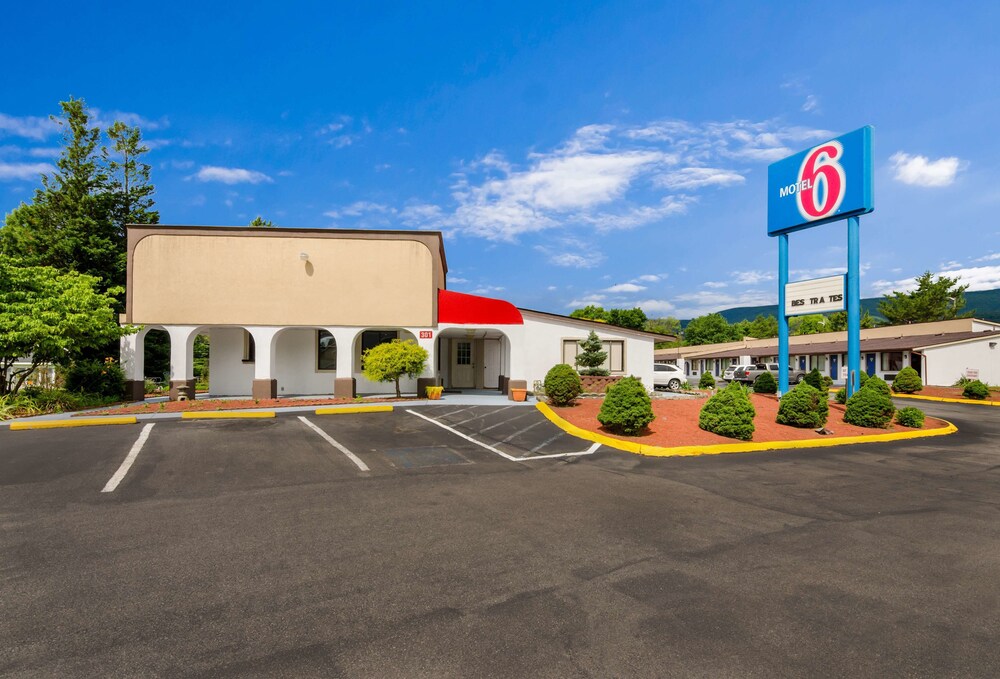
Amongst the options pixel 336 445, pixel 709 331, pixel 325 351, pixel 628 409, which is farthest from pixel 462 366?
pixel 709 331

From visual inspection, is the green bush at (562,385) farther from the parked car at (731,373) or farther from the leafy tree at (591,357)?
the parked car at (731,373)

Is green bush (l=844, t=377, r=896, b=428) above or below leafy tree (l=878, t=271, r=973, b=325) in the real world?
below

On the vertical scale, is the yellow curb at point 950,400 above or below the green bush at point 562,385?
below

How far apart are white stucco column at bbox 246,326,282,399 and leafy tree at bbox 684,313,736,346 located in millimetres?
89033

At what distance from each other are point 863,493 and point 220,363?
871 inches

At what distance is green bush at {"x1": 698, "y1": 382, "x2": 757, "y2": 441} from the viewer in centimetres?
1217

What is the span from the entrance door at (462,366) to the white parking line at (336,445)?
10968 mm

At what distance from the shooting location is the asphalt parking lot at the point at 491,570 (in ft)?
10.7

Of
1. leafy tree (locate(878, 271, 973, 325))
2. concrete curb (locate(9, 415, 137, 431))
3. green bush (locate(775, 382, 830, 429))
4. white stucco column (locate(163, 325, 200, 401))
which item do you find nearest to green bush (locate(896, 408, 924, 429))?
green bush (locate(775, 382, 830, 429))

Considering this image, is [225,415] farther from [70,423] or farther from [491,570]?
[491,570]

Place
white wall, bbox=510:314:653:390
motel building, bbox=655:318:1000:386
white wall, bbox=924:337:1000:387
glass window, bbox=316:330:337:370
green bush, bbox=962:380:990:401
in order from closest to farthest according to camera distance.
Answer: white wall, bbox=510:314:653:390, glass window, bbox=316:330:337:370, green bush, bbox=962:380:990:401, white wall, bbox=924:337:1000:387, motel building, bbox=655:318:1000:386

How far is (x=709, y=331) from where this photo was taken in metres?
96.8

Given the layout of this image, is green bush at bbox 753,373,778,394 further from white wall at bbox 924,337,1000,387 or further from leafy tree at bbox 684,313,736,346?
leafy tree at bbox 684,313,736,346

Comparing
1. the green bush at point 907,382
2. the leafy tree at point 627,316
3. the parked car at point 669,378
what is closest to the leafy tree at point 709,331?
the leafy tree at point 627,316
